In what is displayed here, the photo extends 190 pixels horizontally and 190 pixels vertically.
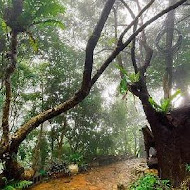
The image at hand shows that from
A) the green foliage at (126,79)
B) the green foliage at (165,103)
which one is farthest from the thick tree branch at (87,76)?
the green foliage at (165,103)

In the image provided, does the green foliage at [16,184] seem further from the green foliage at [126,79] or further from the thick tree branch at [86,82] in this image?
the green foliage at [126,79]

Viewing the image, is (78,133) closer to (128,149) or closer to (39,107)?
(39,107)

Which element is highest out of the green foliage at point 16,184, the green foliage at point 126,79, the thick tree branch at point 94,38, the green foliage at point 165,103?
the thick tree branch at point 94,38

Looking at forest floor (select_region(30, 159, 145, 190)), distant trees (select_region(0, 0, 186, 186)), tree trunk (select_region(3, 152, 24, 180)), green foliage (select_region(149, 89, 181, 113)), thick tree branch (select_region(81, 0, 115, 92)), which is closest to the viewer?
thick tree branch (select_region(81, 0, 115, 92))

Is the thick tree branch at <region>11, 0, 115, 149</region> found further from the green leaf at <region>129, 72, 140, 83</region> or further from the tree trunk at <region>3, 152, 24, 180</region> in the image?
the green leaf at <region>129, 72, 140, 83</region>

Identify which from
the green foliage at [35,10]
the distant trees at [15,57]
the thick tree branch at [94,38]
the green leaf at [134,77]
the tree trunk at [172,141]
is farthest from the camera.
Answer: the green leaf at [134,77]

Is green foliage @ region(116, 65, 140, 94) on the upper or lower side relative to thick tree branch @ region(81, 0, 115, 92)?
lower

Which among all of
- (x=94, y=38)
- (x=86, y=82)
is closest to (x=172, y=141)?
(x=86, y=82)

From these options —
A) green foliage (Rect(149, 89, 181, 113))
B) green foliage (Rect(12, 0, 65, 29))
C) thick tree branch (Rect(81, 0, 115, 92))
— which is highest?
green foliage (Rect(12, 0, 65, 29))

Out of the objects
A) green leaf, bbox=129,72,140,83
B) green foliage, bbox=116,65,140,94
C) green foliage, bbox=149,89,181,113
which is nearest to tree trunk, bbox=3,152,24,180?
green foliage, bbox=116,65,140,94

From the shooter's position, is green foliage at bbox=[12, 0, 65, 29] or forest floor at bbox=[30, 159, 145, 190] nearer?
green foliage at bbox=[12, 0, 65, 29]

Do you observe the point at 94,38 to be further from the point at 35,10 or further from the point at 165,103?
the point at 165,103

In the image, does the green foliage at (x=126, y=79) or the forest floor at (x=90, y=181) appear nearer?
the green foliage at (x=126, y=79)

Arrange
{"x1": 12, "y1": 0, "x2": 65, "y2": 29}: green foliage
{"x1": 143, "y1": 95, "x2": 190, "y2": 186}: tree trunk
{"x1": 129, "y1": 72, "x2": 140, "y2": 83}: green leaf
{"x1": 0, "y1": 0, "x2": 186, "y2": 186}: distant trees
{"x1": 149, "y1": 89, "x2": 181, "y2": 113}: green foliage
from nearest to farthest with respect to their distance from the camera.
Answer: {"x1": 0, "y1": 0, "x2": 186, "y2": 186}: distant trees
{"x1": 12, "y1": 0, "x2": 65, "y2": 29}: green foliage
{"x1": 149, "y1": 89, "x2": 181, "y2": 113}: green foliage
{"x1": 143, "y1": 95, "x2": 190, "y2": 186}: tree trunk
{"x1": 129, "y1": 72, "x2": 140, "y2": 83}: green leaf
